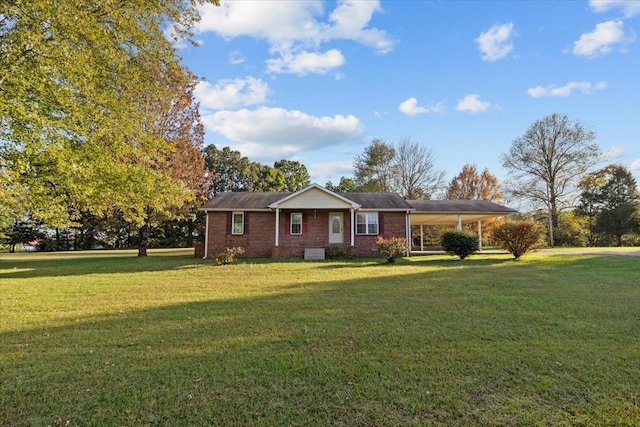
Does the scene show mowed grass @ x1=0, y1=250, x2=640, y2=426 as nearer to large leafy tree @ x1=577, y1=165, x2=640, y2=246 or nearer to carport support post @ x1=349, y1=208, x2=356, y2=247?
carport support post @ x1=349, y1=208, x2=356, y2=247

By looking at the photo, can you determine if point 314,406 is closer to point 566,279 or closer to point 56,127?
point 56,127

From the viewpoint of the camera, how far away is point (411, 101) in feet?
61.3

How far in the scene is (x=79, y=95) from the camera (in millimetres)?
7910

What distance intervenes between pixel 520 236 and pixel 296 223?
37.0ft

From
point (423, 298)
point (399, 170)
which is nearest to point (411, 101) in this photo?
point (423, 298)

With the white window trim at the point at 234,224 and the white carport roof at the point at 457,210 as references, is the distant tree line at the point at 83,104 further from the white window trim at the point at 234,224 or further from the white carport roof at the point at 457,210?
the white carport roof at the point at 457,210

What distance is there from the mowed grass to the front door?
1175 cm

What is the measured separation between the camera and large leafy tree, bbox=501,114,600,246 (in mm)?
34747

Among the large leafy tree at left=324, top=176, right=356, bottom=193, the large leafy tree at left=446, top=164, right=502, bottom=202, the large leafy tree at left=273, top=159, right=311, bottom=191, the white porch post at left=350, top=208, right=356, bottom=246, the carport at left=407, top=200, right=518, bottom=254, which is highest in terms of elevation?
the large leafy tree at left=273, top=159, right=311, bottom=191

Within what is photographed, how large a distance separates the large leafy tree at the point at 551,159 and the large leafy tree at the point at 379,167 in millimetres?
12104

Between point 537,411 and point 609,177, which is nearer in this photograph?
point 537,411

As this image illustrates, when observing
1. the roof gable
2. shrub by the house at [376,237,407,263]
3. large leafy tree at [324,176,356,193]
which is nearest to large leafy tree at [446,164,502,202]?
large leafy tree at [324,176,356,193]

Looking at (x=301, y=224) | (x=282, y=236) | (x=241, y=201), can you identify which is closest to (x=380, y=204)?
(x=301, y=224)

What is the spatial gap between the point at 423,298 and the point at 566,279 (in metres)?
5.47
